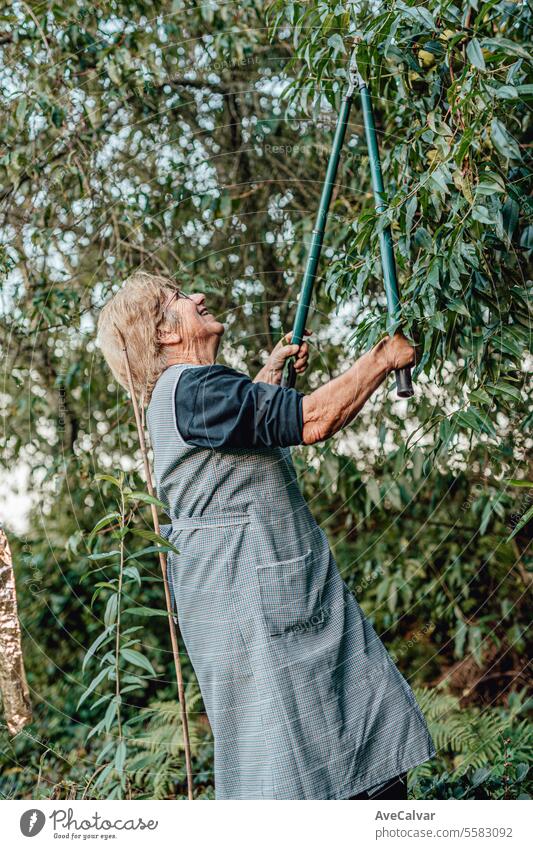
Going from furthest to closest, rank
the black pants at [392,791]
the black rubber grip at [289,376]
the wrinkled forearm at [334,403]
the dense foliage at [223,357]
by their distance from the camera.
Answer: the dense foliage at [223,357] < the black rubber grip at [289,376] < the black pants at [392,791] < the wrinkled forearm at [334,403]

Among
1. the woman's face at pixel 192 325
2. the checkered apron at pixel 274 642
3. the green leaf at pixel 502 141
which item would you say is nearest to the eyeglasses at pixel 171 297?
the woman's face at pixel 192 325

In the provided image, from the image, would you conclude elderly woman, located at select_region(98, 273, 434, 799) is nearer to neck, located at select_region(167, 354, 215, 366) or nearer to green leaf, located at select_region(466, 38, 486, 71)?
neck, located at select_region(167, 354, 215, 366)

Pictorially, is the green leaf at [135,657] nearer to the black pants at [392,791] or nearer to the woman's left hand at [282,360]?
the black pants at [392,791]

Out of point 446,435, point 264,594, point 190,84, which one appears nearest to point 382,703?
point 264,594

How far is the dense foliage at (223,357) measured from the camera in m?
2.31

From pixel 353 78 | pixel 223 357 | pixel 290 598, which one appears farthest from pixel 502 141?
pixel 223 357

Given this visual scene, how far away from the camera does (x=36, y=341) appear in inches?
102

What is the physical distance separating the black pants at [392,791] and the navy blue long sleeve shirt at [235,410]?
0.60 metres

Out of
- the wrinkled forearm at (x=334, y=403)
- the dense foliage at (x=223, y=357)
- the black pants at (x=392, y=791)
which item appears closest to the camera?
the wrinkled forearm at (x=334, y=403)

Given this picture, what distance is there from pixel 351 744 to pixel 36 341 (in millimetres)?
1585

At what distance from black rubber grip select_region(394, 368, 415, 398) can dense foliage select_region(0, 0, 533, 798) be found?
17.0 inches

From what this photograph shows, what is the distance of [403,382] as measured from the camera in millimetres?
1439

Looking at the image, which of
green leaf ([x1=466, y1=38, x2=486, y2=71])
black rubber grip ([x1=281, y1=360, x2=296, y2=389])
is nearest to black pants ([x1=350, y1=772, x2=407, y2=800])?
black rubber grip ([x1=281, y1=360, x2=296, y2=389])
